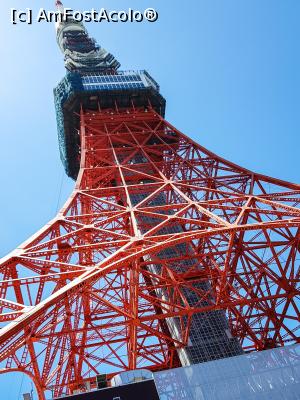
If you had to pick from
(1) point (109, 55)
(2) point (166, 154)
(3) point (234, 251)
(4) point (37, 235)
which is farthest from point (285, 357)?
(1) point (109, 55)

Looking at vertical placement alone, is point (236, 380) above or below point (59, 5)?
below

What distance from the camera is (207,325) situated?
52.1ft

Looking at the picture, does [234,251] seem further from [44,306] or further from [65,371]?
[44,306]

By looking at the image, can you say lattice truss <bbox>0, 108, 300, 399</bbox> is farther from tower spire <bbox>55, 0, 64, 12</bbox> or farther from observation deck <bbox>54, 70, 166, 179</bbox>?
tower spire <bbox>55, 0, 64, 12</bbox>

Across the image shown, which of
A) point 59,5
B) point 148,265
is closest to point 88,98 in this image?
point 148,265

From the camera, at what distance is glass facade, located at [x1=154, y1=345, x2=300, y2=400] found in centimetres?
1055

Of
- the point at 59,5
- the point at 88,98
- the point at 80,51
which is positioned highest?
the point at 59,5

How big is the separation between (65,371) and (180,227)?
7.41m

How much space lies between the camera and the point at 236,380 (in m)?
10.9

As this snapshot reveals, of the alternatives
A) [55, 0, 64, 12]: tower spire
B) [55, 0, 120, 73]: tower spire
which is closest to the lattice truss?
[55, 0, 120, 73]: tower spire

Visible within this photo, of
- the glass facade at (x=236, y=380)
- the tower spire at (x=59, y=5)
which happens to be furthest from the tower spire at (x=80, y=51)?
the glass facade at (x=236, y=380)

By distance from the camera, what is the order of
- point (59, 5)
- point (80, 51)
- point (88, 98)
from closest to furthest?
point (88, 98)
point (80, 51)
point (59, 5)

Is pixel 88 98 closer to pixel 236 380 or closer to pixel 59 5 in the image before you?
pixel 236 380

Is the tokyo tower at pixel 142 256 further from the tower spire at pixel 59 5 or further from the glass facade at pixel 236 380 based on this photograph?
the tower spire at pixel 59 5
